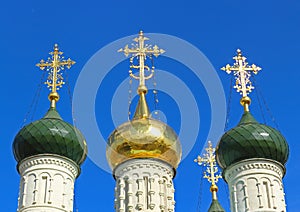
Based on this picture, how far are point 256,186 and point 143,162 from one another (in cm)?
244

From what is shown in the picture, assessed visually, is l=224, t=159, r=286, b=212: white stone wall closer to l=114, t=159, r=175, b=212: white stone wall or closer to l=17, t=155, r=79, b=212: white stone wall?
l=114, t=159, r=175, b=212: white stone wall

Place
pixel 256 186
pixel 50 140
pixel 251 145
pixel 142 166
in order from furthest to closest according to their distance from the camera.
Result: 1. pixel 50 140
2. pixel 251 145
3. pixel 256 186
4. pixel 142 166

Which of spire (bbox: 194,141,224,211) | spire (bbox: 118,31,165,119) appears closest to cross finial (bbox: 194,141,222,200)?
spire (bbox: 194,141,224,211)

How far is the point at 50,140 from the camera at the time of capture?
16.1 metres

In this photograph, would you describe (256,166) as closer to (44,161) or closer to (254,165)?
(254,165)

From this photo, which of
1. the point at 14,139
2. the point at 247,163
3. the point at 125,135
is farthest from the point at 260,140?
the point at 14,139

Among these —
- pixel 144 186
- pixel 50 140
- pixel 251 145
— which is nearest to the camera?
pixel 144 186

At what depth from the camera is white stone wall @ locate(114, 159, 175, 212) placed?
14.6 meters

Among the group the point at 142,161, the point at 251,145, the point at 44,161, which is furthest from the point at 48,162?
the point at 251,145

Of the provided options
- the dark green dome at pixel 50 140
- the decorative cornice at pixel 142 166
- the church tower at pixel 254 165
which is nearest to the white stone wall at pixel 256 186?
the church tower at pixel 254 165

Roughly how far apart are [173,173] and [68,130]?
2.65 meters

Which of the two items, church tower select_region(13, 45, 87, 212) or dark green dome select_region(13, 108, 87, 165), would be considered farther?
dark green dome select_region(13, 108, 87, 165)

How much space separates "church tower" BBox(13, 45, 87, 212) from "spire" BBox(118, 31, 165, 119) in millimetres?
1644

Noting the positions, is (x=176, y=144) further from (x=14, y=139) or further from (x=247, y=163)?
(x=14, y=139)
